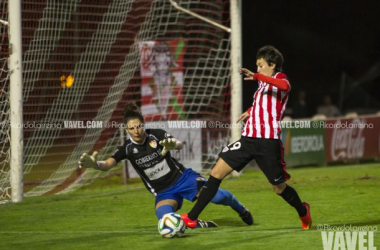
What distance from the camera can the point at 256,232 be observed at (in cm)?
826

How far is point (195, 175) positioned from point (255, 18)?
734 inches

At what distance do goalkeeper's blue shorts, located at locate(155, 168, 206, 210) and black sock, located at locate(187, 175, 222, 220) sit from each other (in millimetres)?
609

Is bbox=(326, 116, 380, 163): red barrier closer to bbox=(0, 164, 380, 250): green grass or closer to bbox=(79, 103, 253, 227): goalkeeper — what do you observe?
bbox=(0, 164, 380, 250): green grass

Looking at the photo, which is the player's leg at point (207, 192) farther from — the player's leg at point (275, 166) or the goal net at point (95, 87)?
the goal net at point (95, 87)

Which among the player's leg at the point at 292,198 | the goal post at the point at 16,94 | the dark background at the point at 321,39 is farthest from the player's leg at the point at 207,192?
the dark background at the point at 321,39

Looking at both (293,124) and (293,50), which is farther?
(293,50)

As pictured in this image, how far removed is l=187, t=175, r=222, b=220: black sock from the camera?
26.6ft

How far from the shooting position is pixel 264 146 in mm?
8148

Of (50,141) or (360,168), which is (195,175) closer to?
(50,141)

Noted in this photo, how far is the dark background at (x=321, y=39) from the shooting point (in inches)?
1073

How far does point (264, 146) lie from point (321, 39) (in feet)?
66.5

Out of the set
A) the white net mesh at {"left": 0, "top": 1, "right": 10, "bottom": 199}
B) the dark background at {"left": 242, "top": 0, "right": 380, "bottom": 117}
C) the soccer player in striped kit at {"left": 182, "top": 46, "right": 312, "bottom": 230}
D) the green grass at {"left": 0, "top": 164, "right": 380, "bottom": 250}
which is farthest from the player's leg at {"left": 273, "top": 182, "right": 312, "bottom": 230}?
the dark background at {"left": 242, "top": 0, "right": 380, "bottom": 117}

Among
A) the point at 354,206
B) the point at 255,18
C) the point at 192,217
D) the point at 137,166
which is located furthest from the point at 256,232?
the point at 255,18

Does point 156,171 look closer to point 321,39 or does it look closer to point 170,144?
point 170,144
